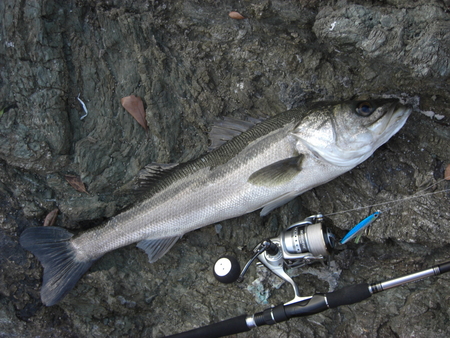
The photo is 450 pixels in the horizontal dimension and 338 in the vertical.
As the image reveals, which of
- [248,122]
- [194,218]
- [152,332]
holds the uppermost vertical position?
[248,122]

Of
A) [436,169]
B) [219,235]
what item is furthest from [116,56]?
[436,169]

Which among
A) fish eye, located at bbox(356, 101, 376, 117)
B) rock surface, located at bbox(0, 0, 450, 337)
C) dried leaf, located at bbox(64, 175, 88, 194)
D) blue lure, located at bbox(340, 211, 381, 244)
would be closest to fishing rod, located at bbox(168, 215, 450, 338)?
blue lure, located at bbox(340, 211, 381, 244)

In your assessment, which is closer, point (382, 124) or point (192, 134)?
point (382, 124)

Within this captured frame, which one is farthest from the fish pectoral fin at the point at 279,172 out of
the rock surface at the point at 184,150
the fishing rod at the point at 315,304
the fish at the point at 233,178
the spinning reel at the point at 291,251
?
the fishing rod at the point at 315,304

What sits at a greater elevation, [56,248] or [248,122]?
[248,122]

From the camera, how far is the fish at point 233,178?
3.06 meters

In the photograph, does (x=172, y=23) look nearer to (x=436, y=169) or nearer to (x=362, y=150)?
(x=362, y=150)

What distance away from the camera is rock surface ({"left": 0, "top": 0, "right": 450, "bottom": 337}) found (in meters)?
3.26

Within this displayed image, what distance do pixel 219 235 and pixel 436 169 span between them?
210 cm

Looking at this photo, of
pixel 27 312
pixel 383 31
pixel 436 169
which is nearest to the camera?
pixel 383 31

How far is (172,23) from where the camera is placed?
367 cm

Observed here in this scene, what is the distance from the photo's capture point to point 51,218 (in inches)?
148

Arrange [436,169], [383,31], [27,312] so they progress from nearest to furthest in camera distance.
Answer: [383,31] → [436,169] → [27,312]

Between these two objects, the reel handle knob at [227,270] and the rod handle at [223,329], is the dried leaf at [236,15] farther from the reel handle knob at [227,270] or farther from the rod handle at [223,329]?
the rod handle at [223,329]
